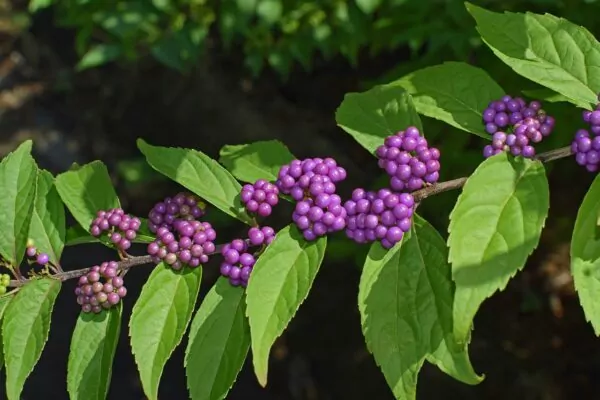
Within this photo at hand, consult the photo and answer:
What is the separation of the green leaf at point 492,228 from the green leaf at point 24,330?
940 mm

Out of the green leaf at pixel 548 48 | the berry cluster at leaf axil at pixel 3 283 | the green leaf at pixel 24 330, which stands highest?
the green leaf at pixel 548 48

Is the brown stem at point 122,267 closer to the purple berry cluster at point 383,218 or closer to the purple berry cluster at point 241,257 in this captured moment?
the purple berry cluster at point 241,257

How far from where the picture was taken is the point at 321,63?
518cm

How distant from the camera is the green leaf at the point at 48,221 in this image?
6.63ft

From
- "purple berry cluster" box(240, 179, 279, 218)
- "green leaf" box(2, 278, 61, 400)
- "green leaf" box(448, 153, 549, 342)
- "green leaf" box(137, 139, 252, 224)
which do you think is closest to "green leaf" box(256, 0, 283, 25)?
"green leaf" box(137, 139, 252, 224)

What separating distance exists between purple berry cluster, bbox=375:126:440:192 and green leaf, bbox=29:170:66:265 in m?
0.87

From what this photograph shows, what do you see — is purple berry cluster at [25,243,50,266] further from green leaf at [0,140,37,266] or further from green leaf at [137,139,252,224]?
green leaf at [137,139,252,224]

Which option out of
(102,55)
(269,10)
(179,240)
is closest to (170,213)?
(179,240)

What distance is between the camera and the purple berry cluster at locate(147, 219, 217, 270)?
1.83m

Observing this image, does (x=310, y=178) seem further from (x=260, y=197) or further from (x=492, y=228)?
(x=492, y=228)

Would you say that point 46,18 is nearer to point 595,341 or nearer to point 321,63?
point 321,63

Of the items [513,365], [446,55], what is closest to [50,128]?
[446,55]

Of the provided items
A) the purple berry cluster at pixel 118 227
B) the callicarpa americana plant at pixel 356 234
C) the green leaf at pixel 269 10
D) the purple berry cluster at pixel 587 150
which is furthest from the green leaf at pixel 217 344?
the green leaf at pixel 269 10

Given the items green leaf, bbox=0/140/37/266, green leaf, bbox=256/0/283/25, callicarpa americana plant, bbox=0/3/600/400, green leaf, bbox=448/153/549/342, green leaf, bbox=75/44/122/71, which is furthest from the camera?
green leaf, bbox=75/44/122/71
